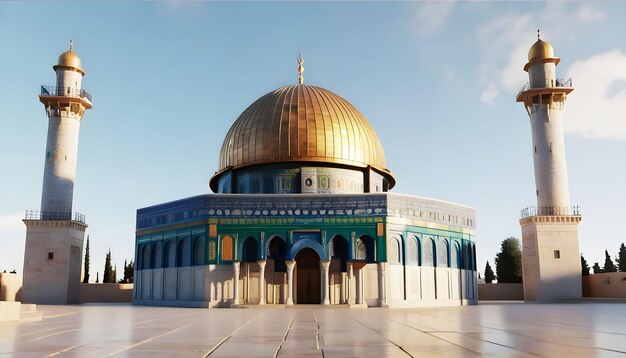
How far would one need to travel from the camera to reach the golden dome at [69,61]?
32.0m

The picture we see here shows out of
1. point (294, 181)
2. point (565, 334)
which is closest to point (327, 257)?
point (294, 181)

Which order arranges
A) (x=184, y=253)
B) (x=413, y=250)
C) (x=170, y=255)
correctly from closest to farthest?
(x=413, y=250) < (x=184, y=253) < (x=170, y=255)

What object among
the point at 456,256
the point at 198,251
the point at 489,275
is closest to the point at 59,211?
the point at 198,251

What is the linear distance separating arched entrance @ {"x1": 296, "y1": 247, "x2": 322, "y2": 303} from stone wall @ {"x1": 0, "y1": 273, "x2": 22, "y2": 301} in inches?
611

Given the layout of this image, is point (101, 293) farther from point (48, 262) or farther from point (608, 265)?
point (608, 265)

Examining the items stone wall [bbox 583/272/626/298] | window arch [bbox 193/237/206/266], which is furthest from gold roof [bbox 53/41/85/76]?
stone wall [bbox 583/272/626/298]

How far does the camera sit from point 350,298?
2453cm

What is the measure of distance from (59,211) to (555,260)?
25250 millimetres

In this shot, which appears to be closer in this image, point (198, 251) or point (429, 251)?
point (198, 251)

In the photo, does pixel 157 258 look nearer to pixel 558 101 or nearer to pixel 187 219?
pixel 187 219

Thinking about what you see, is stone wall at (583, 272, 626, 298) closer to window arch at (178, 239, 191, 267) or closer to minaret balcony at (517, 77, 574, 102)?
minaret balcony at (517, 77, 574, 102)

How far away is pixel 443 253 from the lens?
27219 mm

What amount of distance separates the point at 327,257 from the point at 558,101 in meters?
16.5

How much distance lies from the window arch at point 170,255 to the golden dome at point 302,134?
16.7 ft
